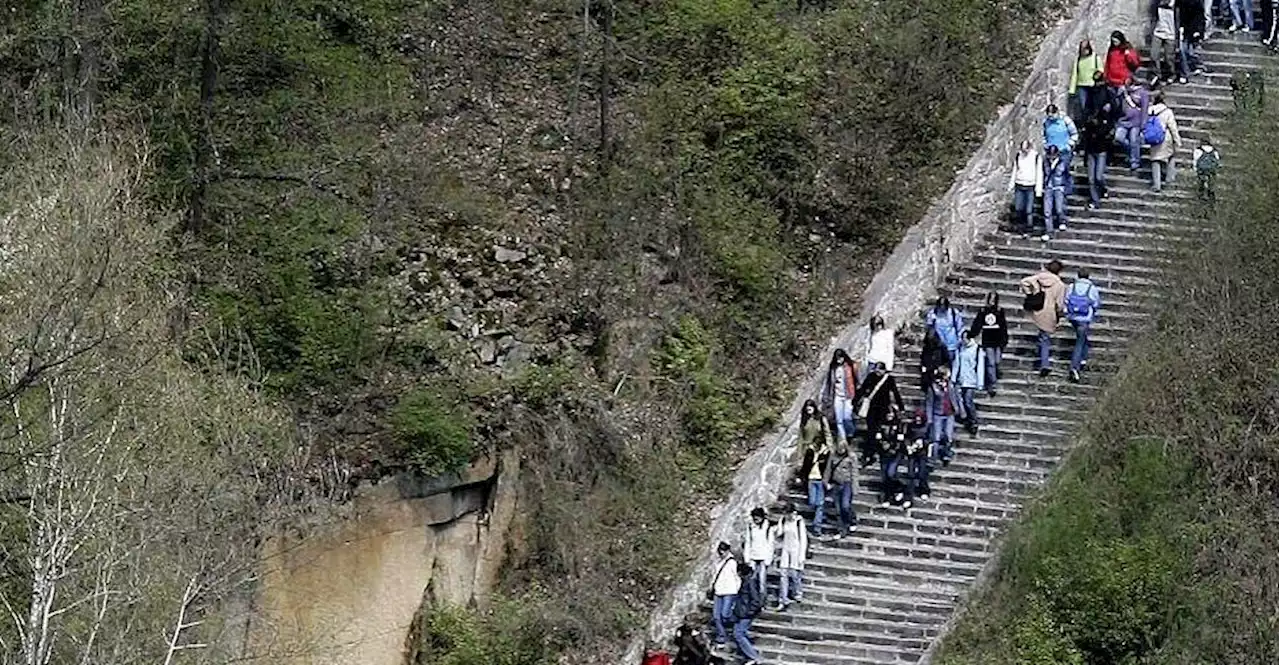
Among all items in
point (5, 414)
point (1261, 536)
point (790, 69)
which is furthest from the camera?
point (790, 69)

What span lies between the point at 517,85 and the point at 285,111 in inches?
125

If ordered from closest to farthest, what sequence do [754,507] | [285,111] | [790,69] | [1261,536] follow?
[1261,536] < [754,507] < [285,111] < [790,69]

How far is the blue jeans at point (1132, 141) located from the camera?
1977 cm

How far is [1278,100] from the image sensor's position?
18.8 metres

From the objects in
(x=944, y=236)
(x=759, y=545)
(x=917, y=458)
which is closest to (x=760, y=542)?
(x=759, y=545)

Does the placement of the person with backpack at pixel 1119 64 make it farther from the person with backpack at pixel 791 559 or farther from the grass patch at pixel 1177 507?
the person with backpack at pixel 791 559

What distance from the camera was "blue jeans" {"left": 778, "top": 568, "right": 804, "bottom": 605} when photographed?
1706 cm

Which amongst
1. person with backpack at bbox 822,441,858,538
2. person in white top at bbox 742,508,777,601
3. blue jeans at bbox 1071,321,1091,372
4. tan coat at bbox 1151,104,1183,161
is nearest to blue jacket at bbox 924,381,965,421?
person with backpack at bbox 822,441,858,538

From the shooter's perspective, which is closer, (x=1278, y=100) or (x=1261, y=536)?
(x=1261, y=536)

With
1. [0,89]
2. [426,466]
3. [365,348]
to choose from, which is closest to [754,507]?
[426,466]

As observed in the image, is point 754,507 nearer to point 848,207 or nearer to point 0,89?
point 848,207

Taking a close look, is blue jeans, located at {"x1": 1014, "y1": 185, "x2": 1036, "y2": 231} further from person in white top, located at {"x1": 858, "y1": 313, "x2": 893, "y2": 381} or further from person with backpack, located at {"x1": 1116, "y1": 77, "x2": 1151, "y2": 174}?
person in white top, located at {"x1": 858, "y1": 313, "x2": 893, "y2": 381}

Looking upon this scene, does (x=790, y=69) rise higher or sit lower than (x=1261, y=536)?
higher

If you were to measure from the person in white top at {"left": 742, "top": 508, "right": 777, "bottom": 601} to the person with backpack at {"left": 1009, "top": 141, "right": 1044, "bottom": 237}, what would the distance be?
17.1 feet
